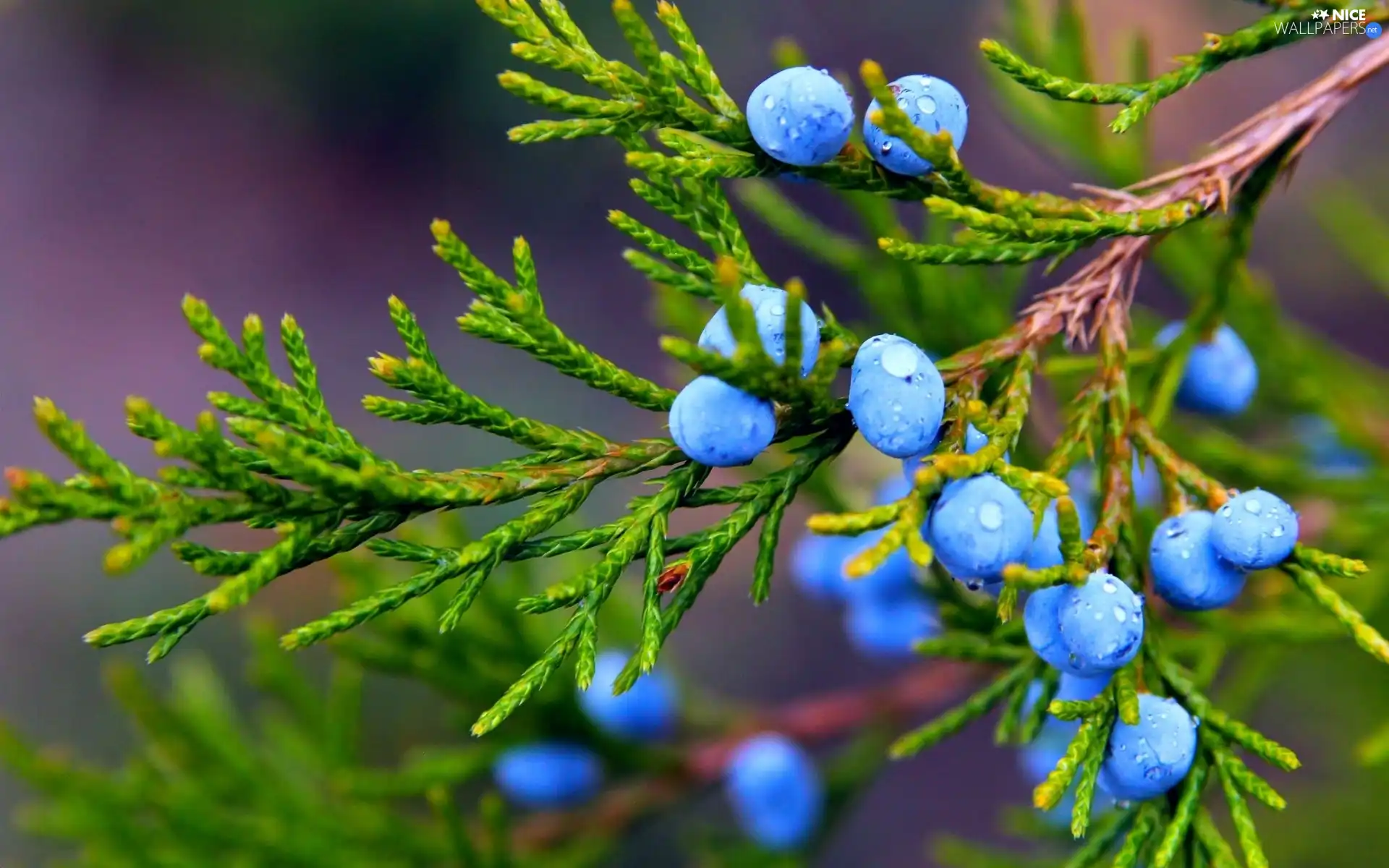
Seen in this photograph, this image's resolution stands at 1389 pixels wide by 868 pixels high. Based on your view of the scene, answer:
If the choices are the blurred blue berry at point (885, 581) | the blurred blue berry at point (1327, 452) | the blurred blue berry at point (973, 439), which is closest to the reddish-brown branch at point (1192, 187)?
the blurred blue berry at point (973, 439)

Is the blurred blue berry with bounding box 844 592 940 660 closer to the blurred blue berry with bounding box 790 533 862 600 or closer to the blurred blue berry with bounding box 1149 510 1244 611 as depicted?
the blurred blue berry with bounding box 790 533 862 600

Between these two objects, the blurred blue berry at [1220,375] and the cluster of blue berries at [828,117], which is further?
the blurred blue berry at [1220,375]

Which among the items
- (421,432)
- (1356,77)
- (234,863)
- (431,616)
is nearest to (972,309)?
(1356,77)

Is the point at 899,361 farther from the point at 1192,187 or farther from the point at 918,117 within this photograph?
the point at 1192,187

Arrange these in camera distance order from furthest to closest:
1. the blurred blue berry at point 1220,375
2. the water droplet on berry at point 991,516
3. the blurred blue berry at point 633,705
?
1. the blurred blue berry at point 633,705
2. the blurred blue berry at point 1220,375
3. the water droplet on berry at point 991,516

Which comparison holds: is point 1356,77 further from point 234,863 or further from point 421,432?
point 421,432

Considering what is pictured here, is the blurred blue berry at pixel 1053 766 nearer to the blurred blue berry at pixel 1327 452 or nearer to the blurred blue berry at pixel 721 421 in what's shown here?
the blurred blue berry at pixel 1327 452

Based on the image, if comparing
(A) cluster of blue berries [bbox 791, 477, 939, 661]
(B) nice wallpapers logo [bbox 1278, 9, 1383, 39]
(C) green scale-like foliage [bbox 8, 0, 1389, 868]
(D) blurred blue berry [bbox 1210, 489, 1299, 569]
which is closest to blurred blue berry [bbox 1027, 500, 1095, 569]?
(C) green scale-like foliage [bbox 8, 0, 1389, 868]

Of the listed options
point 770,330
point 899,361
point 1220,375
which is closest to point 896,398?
point 899,361

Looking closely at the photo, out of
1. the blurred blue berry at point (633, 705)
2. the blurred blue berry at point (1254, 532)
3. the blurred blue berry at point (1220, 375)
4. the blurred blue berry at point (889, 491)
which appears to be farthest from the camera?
the blurred blue berry at point (633, 705)
